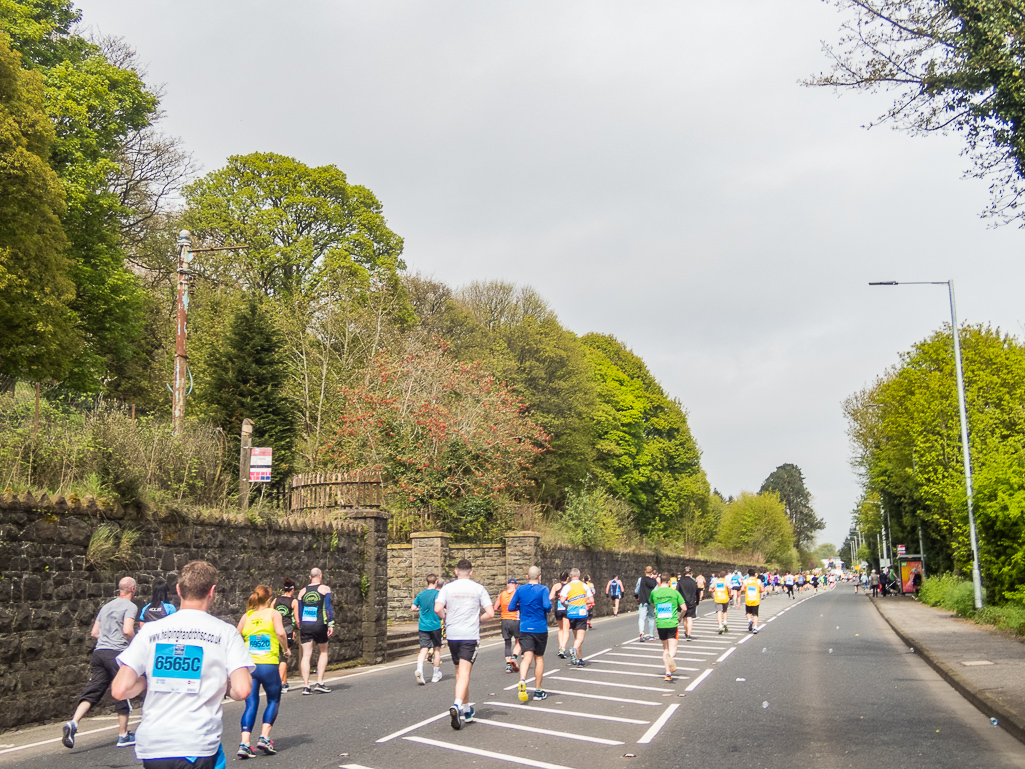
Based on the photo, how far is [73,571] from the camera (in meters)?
11.3

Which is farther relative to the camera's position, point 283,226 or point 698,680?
point 283,226

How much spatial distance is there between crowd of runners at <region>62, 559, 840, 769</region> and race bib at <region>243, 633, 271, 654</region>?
0.04 feet

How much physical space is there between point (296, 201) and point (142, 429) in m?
25.2

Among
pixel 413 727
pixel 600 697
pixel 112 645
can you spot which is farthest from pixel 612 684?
pixel 112 645

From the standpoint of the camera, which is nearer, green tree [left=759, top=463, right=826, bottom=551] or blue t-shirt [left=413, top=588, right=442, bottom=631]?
blue t-shirt [left=413, top=588, right=442, bottom=631]

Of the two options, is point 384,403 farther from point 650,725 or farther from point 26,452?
point 650,725

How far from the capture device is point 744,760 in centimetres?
798

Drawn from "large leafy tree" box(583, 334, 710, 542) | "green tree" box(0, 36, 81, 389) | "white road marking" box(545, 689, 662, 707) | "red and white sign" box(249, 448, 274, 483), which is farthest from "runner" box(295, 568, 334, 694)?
"large leafy tree" box(583, 334, 710, 542)

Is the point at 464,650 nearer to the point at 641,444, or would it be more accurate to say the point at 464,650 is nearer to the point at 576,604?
the point at 576,604

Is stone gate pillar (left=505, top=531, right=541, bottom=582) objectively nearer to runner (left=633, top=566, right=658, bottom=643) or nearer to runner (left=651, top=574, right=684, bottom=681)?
runner (left=633, top=566, right=658, bottom=643)

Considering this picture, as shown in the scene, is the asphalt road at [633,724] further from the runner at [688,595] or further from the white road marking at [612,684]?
the runner at [688,595]

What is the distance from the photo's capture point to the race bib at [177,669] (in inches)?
169

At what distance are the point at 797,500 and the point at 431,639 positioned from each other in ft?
504

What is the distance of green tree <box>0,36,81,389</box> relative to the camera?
68.6 ft
